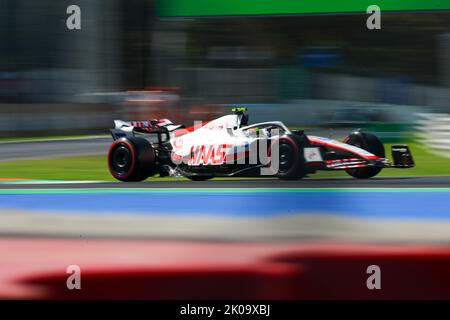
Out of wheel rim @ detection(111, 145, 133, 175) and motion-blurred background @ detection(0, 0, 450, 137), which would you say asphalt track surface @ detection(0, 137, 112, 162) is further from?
wheel rim @ detection(111, 145, 133, 175)

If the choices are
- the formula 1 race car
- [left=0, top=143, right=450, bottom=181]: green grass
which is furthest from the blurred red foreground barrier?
[left=0, top=143, right=450, bottom=181]: green grass

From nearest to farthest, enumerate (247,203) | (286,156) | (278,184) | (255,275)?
(255,275), (247,203), (278,184), (286,156)

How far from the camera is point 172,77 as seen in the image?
861 inches

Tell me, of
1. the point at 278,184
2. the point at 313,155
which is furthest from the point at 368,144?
the point at 278,184

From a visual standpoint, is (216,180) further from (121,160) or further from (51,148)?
(51,148)

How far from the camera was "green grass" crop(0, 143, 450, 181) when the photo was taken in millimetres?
10070

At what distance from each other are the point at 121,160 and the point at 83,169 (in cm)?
232

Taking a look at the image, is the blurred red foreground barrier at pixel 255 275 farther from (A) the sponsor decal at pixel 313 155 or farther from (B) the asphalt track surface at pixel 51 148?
(B) the asphalt track surface at pixel 51 148

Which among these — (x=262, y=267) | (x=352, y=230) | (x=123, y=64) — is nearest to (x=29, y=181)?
(x=352, y=230)

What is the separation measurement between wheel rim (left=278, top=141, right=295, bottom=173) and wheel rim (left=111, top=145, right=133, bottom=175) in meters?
1.72

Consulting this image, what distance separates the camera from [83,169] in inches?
439

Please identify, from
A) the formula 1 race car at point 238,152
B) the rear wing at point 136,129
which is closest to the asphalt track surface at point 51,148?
the rear wing at point 136,129

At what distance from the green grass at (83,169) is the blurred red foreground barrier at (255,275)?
18.3 feet
